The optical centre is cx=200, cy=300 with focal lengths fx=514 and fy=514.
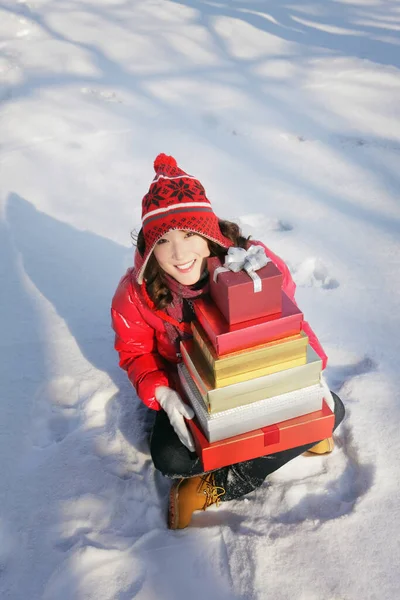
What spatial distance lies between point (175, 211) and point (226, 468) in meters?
0.70

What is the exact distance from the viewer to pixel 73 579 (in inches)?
47.5

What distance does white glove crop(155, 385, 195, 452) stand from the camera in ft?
4.30

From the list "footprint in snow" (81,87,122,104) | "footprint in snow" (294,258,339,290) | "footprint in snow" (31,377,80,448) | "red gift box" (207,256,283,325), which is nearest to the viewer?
"red gift box" (207,256,283,325)

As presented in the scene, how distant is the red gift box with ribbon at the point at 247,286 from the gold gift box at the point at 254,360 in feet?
0.23

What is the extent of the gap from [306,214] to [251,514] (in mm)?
1568

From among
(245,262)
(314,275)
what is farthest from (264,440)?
(314,275)

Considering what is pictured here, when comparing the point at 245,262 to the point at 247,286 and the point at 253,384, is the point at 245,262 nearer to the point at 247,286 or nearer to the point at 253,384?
the point at 247,286

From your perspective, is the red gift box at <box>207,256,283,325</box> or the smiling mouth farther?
the smiling mouth

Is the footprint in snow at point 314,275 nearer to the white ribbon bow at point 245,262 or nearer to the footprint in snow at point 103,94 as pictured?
the white ribbon bow at point 245,262

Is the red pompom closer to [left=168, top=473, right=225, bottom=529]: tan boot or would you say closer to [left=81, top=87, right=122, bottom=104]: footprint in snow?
[left=168, top=473, right=225, bottom=529]: tan boot

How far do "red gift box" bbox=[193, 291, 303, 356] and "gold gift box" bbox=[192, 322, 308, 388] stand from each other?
0.5 inches

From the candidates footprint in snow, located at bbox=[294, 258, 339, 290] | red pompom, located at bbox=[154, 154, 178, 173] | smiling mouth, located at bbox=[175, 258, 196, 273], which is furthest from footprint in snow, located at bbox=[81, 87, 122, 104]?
smiling mouth, located at bbox=[175, 258, 196, 273]

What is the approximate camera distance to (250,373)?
1.12 metres

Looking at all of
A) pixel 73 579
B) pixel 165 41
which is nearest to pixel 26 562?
pixel 73 579
